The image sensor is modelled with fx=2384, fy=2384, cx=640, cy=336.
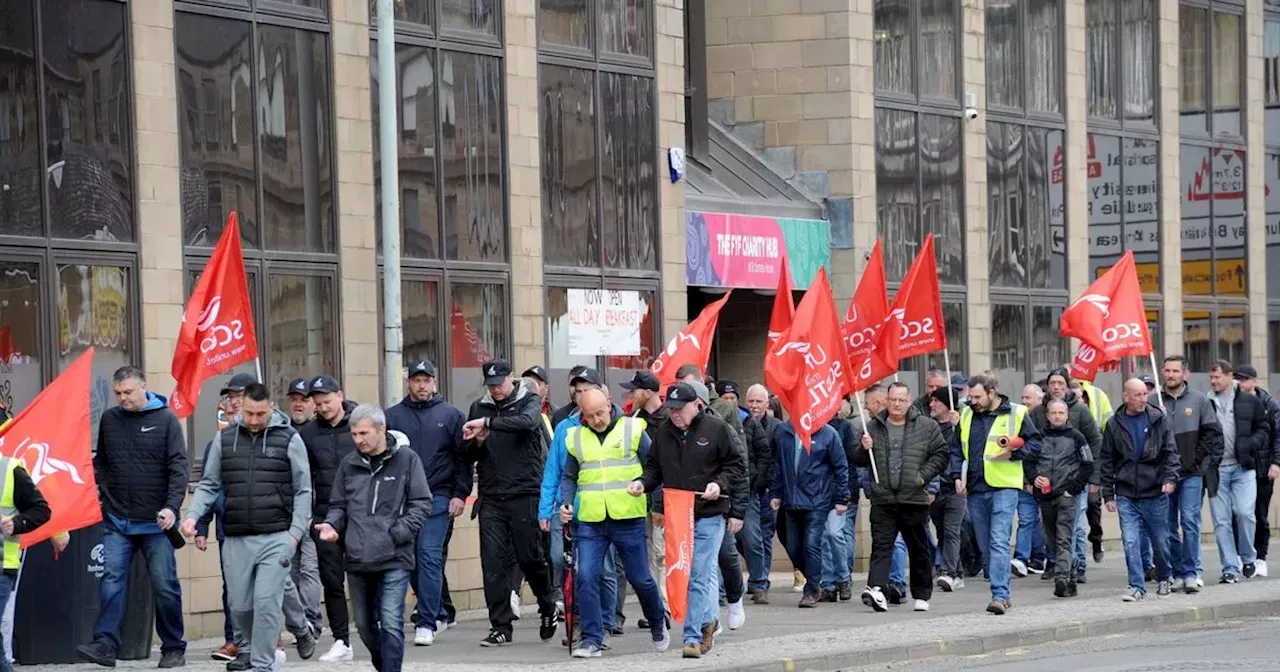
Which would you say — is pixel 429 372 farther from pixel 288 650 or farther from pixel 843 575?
pixel 843 575

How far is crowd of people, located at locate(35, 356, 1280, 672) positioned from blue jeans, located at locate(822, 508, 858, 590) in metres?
0.03

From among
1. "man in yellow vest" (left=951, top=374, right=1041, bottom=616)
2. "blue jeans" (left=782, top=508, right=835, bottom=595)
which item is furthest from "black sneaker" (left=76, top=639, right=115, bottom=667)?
"man in yellow vest" (left=951, top=374, right=1041, bottom=616)

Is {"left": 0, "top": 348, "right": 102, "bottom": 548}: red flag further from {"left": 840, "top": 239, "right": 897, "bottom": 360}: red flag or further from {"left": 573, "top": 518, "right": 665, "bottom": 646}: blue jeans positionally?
{"left": 840, "top": 239, "right": 897, "bottom": 360}: red flag

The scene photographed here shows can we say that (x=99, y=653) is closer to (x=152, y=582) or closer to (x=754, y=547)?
(x=152, y=582)

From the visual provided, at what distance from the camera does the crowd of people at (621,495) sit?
45.7ft

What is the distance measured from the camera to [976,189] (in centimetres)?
2797

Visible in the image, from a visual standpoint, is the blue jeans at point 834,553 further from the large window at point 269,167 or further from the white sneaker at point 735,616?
the large window at point 269,167

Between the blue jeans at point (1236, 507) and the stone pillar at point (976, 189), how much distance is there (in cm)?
612

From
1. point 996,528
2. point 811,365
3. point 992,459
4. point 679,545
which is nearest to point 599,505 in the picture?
point 679,545

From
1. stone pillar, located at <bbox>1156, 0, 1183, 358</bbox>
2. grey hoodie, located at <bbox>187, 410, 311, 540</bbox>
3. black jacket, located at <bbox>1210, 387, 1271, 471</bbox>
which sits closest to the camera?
A: grey hoodie, located at <bbox>187, 410, 311, 540</bbox>

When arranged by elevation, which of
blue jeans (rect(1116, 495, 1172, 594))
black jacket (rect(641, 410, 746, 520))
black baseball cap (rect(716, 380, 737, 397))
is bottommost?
blue jeans (rect(1116, 495, 1172, 594))

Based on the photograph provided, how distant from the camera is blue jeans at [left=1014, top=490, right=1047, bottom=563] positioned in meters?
21.3

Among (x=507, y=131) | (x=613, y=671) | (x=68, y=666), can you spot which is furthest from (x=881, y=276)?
(x=68, y=666)

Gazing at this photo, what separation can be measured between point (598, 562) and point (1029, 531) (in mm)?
7802
